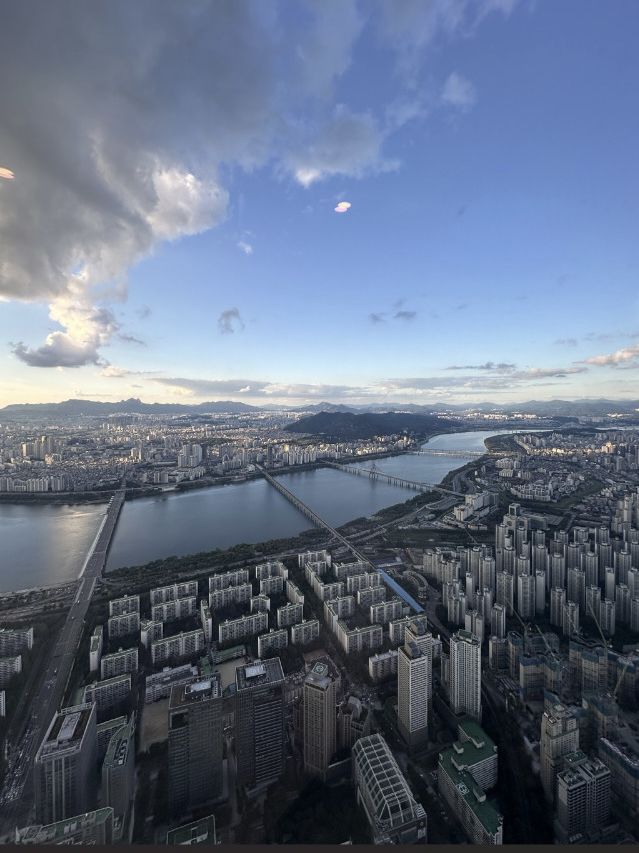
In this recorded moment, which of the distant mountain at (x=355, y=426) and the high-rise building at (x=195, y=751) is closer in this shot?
the high-rise building at (x=195, y=751)

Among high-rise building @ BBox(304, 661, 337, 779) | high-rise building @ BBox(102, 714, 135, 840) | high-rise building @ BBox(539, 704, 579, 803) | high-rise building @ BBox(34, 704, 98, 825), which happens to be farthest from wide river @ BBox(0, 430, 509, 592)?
high-rise building @ BBox(539, 704, 579, 803)

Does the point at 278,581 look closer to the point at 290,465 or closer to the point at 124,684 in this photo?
the point at 124,684

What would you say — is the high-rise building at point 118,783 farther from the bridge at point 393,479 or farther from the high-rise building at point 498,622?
the bridge at point 393,479

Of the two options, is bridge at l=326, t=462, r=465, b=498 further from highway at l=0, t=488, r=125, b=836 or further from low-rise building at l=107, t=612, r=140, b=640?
highway at l=0, t=488, r=125, b=836

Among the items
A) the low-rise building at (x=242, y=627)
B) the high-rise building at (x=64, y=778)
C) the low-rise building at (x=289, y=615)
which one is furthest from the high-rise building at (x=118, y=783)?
the low-rise building at (x=289, y=615)

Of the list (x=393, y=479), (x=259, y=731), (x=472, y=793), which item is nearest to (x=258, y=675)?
(x=259, y=731)

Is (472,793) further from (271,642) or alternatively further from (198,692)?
(271,642)
